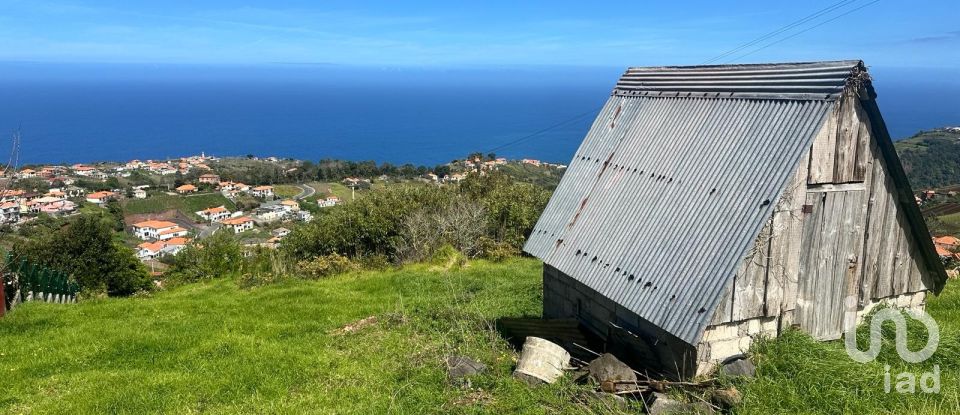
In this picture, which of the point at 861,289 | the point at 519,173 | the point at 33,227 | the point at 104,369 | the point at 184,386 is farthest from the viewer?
the point at 519,173

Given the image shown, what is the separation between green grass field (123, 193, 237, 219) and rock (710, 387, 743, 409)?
92.6 m

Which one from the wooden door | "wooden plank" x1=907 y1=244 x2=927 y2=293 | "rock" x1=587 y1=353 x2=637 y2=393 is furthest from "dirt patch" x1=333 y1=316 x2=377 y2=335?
"wooden plank" x1=907 y1=244 x2=927 y2=293

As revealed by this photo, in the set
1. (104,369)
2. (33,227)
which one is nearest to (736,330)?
(104,369)

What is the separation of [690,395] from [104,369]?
33.3ft

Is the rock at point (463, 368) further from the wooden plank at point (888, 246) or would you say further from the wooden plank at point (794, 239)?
the wooden plank at point (888, 246)

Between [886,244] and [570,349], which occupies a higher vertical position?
[886,244]

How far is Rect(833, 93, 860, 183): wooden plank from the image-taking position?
8234 mm

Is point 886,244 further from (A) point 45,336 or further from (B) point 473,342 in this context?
(A) point 45,336

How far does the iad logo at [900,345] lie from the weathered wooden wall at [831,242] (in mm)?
219

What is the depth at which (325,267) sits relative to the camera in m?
22.6

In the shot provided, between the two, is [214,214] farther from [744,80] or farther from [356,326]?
[744,80]

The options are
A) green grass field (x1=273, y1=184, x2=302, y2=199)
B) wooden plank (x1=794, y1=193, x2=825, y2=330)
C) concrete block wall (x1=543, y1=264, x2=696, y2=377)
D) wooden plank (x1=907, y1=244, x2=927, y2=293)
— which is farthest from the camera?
green grass field (x1=273, y1=184, x2=302, y2=199)

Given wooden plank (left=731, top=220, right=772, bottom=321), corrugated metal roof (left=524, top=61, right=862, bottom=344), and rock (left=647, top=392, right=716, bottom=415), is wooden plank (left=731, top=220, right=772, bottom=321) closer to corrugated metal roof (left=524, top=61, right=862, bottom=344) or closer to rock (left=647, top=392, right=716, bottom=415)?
corrugated metal roof (left=524, top=61, right=862, bottom=344)

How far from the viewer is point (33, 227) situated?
55.5 metres
